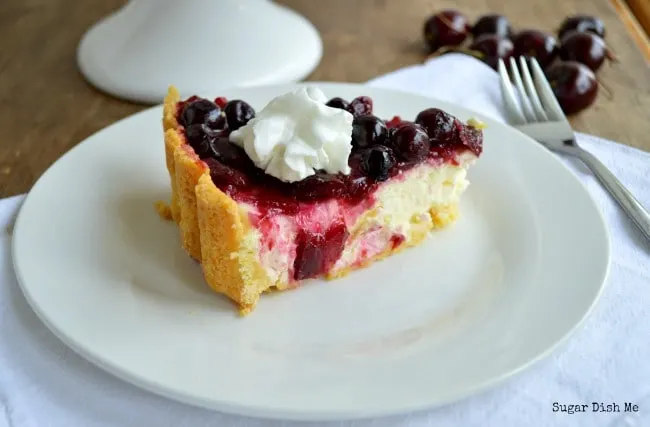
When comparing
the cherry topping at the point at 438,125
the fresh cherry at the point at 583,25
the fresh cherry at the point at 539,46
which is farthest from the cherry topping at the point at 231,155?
the fresh cherry at the point at 583,25

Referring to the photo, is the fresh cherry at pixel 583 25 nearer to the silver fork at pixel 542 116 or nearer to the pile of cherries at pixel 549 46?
the pile of cherries at pixel 549 46

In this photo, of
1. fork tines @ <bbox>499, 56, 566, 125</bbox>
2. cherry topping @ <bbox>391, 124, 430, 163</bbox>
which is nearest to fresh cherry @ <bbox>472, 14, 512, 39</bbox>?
fork tines @ <bbox>499, 56, 566, 125</bbox>

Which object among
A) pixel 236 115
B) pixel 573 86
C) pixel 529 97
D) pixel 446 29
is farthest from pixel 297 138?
pixel 446 29

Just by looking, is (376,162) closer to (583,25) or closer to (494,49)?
(494,49)

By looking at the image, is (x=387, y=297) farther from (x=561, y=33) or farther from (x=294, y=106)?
(x=561, y=33)

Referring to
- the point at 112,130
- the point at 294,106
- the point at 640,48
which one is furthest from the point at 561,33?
the point at 112,130

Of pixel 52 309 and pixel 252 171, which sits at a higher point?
pixel 252 171
